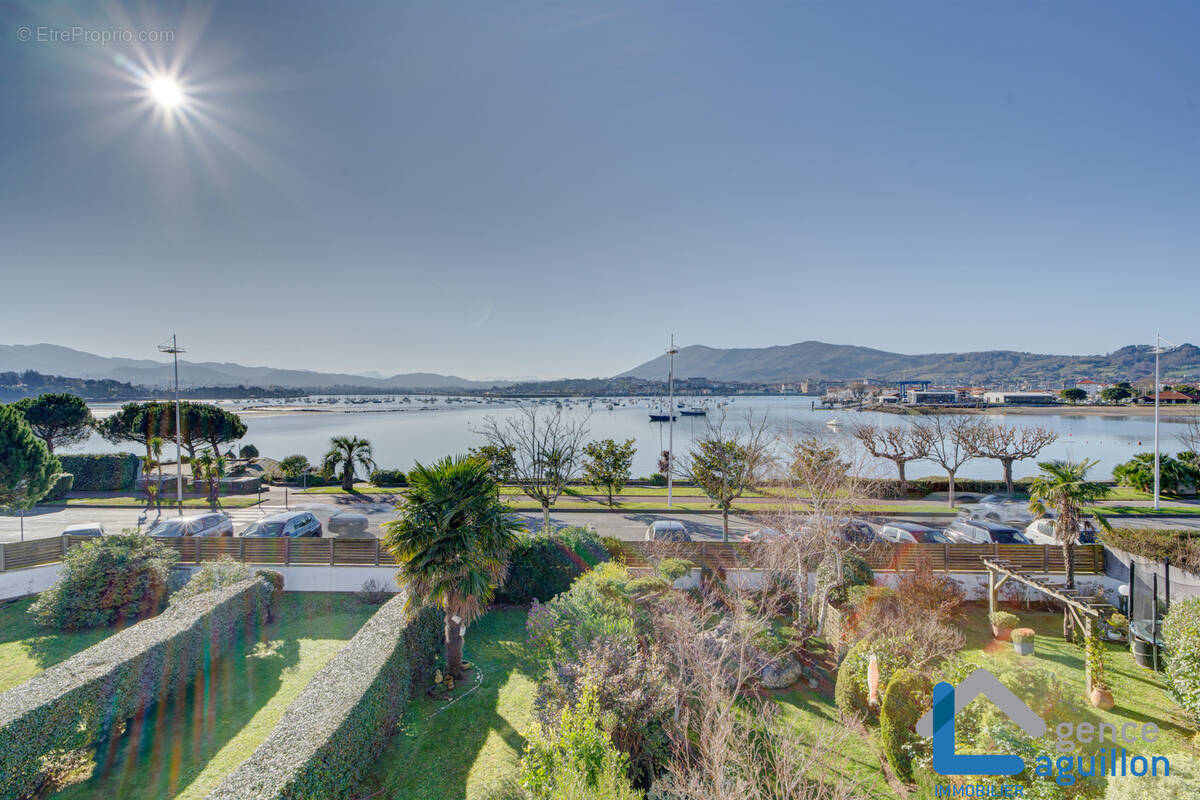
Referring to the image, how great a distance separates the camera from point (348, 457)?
33750 mm

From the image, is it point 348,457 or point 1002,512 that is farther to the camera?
point 348,457

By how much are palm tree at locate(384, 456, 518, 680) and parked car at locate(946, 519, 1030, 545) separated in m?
17.8

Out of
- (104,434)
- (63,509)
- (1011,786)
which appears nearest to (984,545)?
(1011,786)

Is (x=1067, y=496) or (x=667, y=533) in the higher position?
(x=1067, y=496)

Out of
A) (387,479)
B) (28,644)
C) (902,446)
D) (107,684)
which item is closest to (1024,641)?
(107,684)

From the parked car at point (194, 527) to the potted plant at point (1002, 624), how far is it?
27.4m

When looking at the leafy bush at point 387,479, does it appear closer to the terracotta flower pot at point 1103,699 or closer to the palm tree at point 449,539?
the palm tree at point 449,539

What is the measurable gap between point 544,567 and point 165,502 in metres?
27.3

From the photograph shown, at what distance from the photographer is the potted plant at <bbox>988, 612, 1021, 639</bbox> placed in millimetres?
13742

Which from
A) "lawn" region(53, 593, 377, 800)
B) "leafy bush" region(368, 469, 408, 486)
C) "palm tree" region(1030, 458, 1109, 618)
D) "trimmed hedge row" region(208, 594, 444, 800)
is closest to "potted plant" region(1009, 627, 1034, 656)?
"palm tree" region(1030, 458, 1109, 618)

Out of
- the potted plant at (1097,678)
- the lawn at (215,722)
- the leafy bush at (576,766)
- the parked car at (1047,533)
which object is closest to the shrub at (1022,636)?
the potted plant at (1097,678)

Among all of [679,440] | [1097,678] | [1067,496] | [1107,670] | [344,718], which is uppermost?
[1067,496]

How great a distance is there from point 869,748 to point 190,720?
44.0 feet

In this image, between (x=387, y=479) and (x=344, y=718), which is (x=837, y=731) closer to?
(x=344, y=718)
